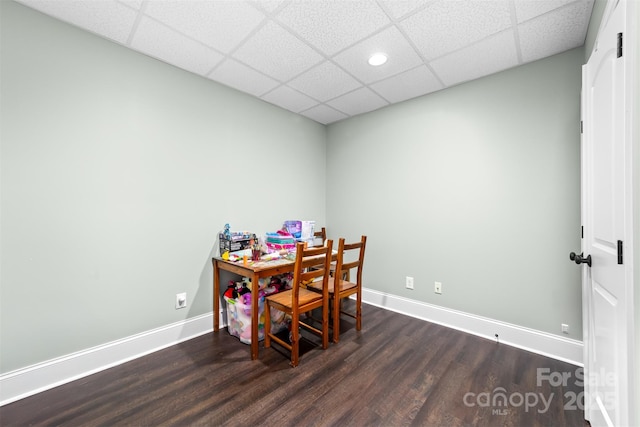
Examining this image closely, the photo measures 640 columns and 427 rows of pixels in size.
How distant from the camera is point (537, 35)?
1.89 metres

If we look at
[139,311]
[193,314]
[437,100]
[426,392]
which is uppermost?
[437,100]

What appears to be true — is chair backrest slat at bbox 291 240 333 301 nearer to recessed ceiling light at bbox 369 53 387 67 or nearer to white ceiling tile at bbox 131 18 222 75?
recessed ceiling light at bbox 369 53 387 67

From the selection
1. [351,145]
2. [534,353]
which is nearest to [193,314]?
[351,145]

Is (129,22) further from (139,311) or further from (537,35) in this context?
(537,35)

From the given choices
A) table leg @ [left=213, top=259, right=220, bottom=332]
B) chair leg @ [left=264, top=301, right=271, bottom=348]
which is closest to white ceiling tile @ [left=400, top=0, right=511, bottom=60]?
chair leg @ [left=264, top=301, right=271, bottom=348]

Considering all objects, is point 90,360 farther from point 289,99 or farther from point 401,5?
point 401,5

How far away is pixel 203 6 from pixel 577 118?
2910 millimetres

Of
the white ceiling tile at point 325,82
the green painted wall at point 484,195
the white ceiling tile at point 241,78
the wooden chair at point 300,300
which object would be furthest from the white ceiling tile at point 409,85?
the wooden chair at point 300,300

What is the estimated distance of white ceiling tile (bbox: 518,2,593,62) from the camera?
1.69 m

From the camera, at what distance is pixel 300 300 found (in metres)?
2.12

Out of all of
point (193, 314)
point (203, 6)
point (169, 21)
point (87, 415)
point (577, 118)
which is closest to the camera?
point (87, 415)

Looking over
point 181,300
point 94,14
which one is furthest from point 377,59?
point 181,300

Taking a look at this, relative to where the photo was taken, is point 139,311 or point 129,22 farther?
point 139,311

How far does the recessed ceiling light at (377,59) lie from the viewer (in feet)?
7.08
